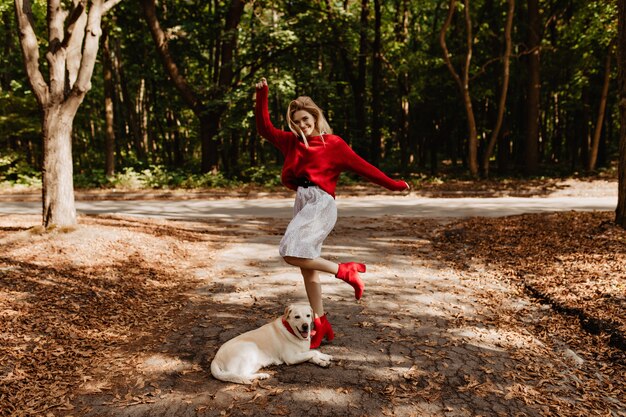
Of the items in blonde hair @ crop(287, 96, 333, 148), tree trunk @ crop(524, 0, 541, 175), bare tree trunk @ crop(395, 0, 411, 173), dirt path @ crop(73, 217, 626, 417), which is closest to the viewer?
dirt path @ crop(73, 217, 626, 417)

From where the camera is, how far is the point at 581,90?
20.1 m

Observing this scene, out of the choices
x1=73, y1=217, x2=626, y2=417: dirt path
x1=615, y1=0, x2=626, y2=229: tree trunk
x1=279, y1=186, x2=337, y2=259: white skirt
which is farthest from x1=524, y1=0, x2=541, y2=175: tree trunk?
x1=279, y1=186, x2=337, y2=259: white skirt

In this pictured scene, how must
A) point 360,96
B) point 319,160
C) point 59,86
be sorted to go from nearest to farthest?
point 319,160, point 59,86, point 360,96

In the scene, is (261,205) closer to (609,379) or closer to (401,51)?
(609,379)

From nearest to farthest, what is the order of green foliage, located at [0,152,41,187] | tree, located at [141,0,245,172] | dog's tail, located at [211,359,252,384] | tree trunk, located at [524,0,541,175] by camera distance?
dog's tail, located at [211,359,252,384], tree, located at [141,0,245,172], tree trunk, located at [524,0,541,175], green foliage, located at [0,152,41,187]

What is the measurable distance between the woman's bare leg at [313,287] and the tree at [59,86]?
568 cm

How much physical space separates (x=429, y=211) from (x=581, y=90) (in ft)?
46.1

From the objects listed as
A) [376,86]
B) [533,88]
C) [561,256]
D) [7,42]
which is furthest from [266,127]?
[7,42]

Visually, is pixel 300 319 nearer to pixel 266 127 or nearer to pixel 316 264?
pixel 316 264

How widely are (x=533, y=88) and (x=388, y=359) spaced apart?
18095 mm

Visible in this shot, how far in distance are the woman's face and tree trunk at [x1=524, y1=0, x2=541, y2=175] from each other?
57.7ft

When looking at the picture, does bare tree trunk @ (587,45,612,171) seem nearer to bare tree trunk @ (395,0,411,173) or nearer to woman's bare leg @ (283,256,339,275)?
bare tree trunk @ (395,0,411,173)

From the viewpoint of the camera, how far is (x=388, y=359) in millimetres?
3740

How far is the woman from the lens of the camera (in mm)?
3539
